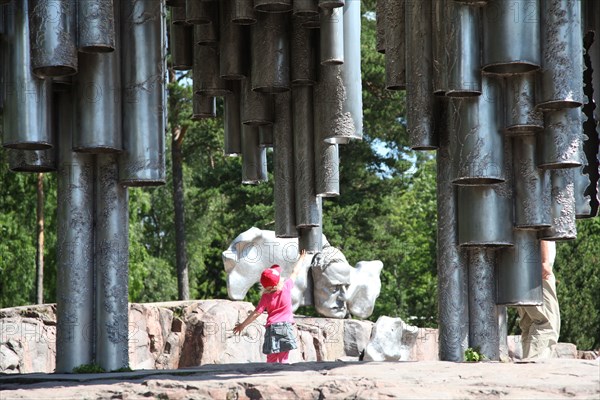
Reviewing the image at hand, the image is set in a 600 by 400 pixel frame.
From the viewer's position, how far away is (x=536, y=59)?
9.36 m

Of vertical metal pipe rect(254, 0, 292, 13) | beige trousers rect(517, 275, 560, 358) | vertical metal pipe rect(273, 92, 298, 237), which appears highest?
vertical metal pipe rect(254, 0, 292, 13)

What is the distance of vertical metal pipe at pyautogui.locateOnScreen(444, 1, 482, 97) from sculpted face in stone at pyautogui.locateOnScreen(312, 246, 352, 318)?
30.7 ft

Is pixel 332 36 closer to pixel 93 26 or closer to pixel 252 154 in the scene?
pixel 93 26

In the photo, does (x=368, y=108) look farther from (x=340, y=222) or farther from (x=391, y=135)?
(x=340, y=222)

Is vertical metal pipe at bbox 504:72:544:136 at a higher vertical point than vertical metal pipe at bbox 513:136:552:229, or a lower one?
higher

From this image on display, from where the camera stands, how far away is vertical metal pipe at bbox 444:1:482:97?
9.39 m

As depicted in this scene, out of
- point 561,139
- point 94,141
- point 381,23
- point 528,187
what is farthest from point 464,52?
point 94,141

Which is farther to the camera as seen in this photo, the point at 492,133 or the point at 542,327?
the point at 542,327

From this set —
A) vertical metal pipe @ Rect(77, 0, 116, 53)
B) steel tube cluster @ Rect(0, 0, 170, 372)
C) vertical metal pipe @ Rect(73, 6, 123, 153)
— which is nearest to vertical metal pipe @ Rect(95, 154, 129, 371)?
steel tube cluster @ Rect(0, 0, 170, 372)

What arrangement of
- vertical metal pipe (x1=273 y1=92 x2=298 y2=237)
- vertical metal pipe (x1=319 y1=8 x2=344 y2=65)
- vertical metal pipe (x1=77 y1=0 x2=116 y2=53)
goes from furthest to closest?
1. vertical metal pipe (x1=273 y1=92 x2=298 y2=237)
2. vertical metal pipe (x1=319 y1=8 x2=344 y2=65)
3. vertical metal pipe (x1=77 y1=0 x2=116 y2=53)

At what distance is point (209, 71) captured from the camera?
1239 cm

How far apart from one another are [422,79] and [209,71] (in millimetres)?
2947

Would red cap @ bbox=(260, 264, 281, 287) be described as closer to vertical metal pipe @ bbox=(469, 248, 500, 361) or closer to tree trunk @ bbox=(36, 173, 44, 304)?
vertical metal pipe @ bbox=(469, 248, 500, 361)

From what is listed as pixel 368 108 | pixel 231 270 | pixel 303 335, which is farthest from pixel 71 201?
pixel 368 108
